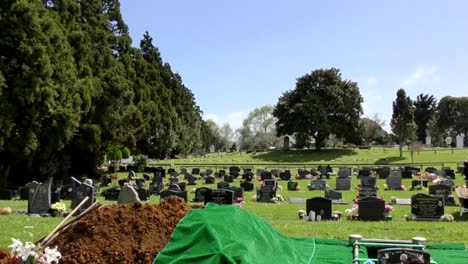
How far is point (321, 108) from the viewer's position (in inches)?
2923

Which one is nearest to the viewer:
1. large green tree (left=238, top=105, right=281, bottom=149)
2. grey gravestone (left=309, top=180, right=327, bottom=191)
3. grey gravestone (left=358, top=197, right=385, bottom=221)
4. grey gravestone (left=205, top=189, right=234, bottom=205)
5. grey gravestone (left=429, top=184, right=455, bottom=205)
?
grey gravestone (left=205, top=189, right=234, bottom=205)

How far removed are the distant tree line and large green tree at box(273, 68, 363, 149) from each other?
76.4ft

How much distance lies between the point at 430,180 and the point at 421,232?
851 inches

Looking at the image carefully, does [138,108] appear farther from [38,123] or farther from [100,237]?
[100,237]

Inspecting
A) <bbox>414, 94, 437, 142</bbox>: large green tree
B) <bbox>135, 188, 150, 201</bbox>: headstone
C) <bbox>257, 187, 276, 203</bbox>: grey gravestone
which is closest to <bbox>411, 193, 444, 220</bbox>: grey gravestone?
<bbox>257, 187, 276, 203</bbox>: grey gravestone

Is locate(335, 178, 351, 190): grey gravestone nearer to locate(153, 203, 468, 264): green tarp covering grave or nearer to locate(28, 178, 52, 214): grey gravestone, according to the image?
locate(28, 178, 52, 214): grey gravestone

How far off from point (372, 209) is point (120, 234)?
1083 cm

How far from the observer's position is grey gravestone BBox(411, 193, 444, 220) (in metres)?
17.0

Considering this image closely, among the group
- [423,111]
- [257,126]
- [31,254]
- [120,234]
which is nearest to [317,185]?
[120,234]

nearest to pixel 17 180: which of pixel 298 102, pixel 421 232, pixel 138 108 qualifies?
pixel 138 108

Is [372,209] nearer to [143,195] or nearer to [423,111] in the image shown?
[143,195]

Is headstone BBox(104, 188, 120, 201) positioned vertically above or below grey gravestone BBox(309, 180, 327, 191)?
below

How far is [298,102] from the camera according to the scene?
256ft

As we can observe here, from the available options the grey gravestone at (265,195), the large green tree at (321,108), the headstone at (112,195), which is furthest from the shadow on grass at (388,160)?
the headstone at (112,195)
